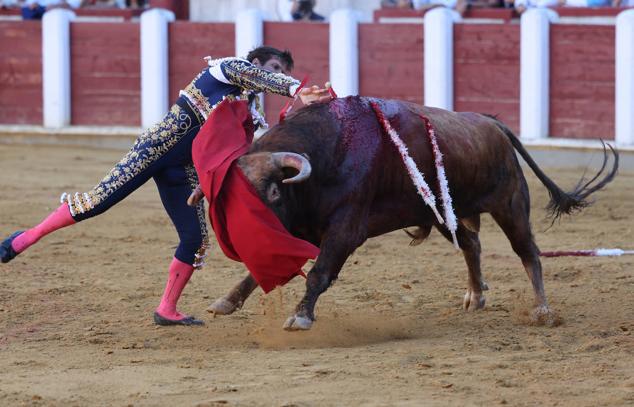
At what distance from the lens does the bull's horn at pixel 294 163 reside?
3.94m

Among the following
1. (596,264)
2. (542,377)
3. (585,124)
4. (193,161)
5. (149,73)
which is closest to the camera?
(542,377)

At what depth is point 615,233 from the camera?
22.2 ft

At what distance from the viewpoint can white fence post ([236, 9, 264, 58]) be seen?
10922 mm

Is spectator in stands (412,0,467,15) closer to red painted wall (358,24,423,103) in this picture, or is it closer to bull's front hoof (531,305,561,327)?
red painted wall (358,24,423,103)

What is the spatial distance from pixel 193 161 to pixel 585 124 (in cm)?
607

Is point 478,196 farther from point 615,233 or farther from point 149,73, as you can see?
point 149,73

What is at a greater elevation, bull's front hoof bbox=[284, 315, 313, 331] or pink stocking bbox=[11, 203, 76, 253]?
pink stocking bbox=[11, 203, 76, 253]

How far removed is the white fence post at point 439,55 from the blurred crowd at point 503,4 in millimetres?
489

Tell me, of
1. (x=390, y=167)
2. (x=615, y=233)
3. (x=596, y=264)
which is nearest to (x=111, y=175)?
(x=390, y=167)

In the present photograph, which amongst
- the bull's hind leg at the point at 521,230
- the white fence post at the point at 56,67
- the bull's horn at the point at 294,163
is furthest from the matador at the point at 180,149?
the white fence post at the point at 56,67

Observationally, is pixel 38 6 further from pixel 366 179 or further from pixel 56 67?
pixel 366 179

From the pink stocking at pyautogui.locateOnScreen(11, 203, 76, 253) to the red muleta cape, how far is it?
543 millimetres

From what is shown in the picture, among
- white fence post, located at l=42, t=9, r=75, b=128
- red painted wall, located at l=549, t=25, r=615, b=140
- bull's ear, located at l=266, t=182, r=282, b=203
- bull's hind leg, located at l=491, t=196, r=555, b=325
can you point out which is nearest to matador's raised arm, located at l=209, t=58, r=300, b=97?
bull's ear, located at l=266, t=182, r=282, b=203

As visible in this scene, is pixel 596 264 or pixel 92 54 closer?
pixel 596 264
